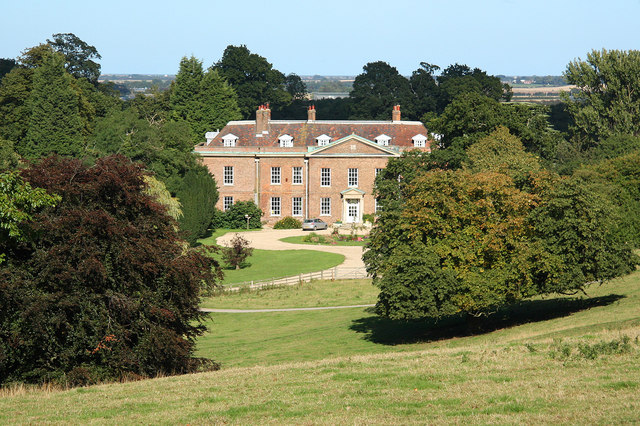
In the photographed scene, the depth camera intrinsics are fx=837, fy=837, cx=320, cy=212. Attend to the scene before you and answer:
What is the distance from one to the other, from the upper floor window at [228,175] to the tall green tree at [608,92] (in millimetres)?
34440

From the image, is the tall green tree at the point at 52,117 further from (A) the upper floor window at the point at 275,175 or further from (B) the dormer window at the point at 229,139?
(A) the upper floor window at the point at 275,175

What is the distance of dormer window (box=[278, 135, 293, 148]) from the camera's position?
7769 cm

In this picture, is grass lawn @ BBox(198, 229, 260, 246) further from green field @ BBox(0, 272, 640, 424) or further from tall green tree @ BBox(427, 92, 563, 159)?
green field @ BBox(0, 272, 640, 424)

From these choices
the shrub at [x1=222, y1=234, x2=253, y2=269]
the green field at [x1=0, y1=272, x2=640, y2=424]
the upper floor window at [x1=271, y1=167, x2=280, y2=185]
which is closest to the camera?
the green field at [x1=0, y1=272, x2=640, y2=424]

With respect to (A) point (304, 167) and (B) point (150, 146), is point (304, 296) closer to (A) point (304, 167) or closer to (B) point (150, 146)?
(B) point (150, 146)

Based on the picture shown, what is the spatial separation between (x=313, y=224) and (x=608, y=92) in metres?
32.9

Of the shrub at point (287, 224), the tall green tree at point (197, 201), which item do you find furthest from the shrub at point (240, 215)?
the tall green tree at point (197, 201)

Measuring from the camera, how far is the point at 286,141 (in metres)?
77.8

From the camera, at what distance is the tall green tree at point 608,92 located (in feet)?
263

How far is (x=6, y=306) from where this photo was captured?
74.8 feet

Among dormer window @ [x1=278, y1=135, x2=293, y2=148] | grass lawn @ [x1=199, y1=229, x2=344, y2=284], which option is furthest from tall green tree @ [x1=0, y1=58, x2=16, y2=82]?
grass lawn @ [x1=199, y1=229, x2=344, y2=284]

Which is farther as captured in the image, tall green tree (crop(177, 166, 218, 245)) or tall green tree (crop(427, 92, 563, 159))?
tall green tree (crop(177, 166, 218, 245))

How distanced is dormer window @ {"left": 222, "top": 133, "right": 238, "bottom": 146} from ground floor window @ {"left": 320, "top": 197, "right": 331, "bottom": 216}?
32.8 ft

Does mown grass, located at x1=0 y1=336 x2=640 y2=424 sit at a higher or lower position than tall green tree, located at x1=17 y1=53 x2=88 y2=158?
lower
